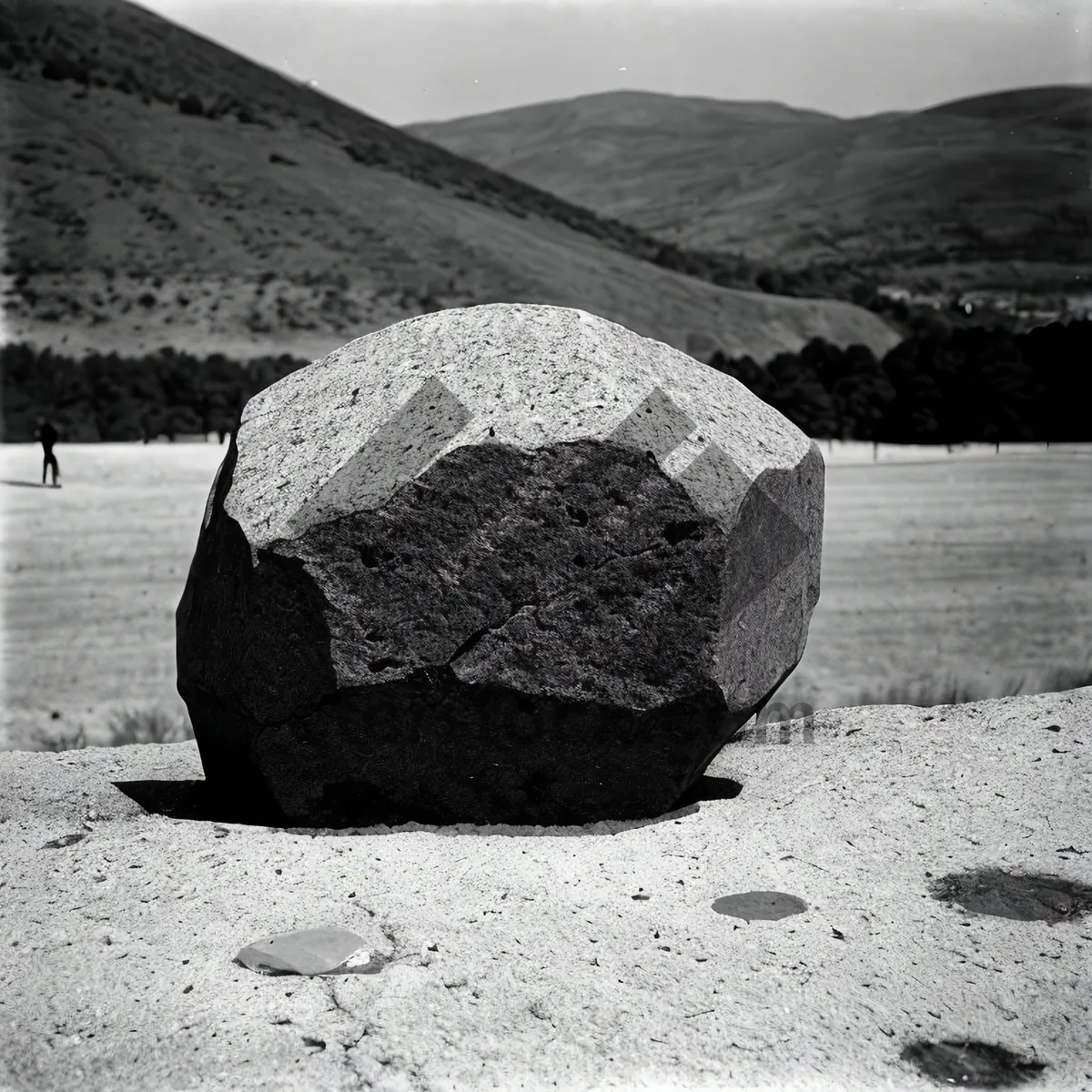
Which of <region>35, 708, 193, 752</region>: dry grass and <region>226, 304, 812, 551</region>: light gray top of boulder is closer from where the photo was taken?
<region>226, 304, 812, 551</region>: light gray top of boulder

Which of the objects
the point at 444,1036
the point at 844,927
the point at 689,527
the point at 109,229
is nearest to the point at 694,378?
the point at 689,527

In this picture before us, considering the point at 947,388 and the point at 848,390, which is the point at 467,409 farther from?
the point at 848,390

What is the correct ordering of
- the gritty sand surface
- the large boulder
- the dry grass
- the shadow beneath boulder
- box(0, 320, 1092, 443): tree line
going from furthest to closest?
box(0, 320, 1092, 443): tree line
the dry grass
the shadow beneath boulder
the large boulder
the gritty sand surface

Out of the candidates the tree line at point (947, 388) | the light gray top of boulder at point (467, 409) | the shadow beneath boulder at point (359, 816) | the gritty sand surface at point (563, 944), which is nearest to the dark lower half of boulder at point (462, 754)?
the shadow beneath boulder at point (359, 816)

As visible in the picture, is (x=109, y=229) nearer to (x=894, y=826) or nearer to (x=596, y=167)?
(x=596, y=167)

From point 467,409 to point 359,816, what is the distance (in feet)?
4.78

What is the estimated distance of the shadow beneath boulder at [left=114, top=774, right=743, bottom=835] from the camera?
4.54 m

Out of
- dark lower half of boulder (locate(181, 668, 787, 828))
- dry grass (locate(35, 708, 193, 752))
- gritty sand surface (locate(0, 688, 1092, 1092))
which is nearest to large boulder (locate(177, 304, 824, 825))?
dark lower half of boulder (locate(181, 668, 787, 828))

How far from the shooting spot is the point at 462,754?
444cm

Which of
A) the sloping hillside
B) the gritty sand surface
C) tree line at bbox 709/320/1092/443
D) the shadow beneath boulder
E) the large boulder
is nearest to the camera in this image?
the gritty sand surface

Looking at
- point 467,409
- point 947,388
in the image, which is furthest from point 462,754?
point 947,388

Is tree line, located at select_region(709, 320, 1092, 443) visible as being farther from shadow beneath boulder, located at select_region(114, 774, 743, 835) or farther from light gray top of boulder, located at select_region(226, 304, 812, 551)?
shadow beneath boulder, located at select_region(114, 774, 743, 835)

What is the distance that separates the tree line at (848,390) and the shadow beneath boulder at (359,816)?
18.6 m

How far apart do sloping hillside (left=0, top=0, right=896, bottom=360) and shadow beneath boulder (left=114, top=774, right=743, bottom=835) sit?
30577mm
